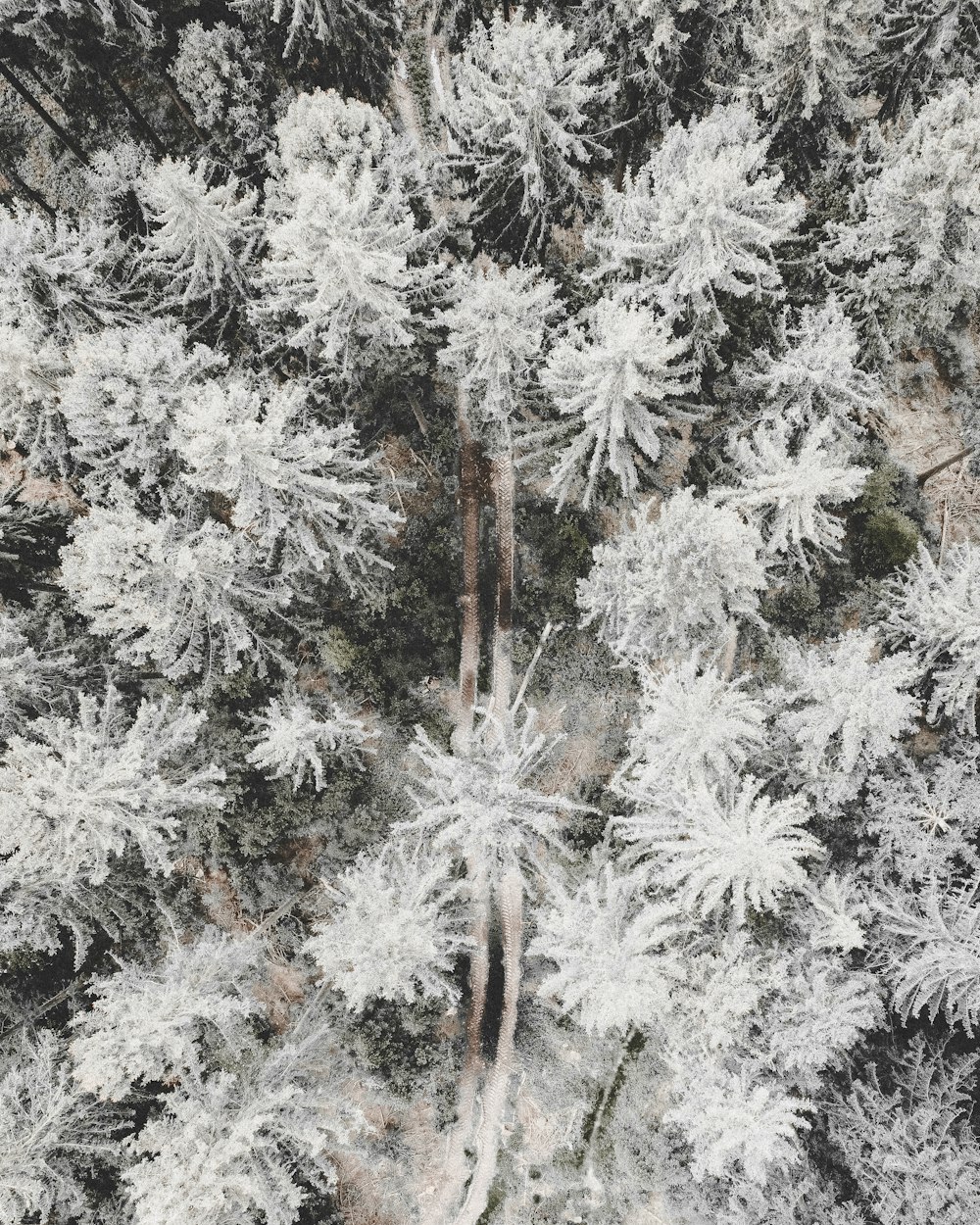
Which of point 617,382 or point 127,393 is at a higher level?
point 127,393

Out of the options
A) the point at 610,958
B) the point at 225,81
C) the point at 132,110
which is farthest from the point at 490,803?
the point at 132,110

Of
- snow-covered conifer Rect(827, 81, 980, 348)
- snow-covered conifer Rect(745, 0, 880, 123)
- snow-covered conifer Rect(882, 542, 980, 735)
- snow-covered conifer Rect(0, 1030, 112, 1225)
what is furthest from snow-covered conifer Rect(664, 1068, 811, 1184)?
snow-covered conifer Rect(745, 0, 880, 123)

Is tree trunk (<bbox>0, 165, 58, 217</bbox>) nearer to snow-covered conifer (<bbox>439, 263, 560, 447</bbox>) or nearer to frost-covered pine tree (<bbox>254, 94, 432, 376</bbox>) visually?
frost-covered pine tree (<bbox>254, 94, 432, 376</bbox>)

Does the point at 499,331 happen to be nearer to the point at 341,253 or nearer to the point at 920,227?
the point at 341,253

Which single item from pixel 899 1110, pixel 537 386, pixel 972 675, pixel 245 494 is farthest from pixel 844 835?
pixel 245 494

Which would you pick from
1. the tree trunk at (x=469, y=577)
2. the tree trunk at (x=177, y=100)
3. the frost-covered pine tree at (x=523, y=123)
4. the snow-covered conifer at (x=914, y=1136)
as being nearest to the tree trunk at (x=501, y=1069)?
the tree trunk at (x=469, y=577)
